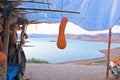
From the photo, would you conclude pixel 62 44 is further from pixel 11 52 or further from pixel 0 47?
pixel 11 52

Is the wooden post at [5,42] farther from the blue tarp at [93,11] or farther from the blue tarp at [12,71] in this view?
the blue tarp at [93,11]

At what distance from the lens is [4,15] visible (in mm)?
5031

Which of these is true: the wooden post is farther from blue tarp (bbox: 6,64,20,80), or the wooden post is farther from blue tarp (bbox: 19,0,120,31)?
blue tarp (bbox: 19,0,120,31)

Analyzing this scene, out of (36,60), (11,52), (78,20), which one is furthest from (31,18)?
(36,60)

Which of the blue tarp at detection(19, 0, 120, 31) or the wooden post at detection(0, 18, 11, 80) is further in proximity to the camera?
the blue tarp at detection(19, 0, 120, 31)

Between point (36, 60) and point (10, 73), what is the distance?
11.4 m

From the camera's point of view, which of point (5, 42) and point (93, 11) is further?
point (93, 11)

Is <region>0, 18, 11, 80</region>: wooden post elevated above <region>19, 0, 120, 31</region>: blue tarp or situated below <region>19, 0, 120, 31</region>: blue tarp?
below

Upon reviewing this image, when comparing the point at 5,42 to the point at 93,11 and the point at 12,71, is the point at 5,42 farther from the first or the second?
the point at 93,11

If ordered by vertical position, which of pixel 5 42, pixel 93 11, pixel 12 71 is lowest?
pixel 12 71

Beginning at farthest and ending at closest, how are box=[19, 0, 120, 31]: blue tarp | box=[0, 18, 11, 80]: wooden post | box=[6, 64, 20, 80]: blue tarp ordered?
box=[19, 0, 120, 31]: blue tarp < box=[6, 64, 20, 80]: blue tarp < box=[0, 18, 11, 80]: wooden post

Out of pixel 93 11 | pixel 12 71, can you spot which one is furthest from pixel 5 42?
pixel 93 11

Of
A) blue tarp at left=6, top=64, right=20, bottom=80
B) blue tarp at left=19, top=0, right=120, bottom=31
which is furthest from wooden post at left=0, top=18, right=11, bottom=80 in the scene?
blue tarp at left=19, top=0, right=120, bottom=31

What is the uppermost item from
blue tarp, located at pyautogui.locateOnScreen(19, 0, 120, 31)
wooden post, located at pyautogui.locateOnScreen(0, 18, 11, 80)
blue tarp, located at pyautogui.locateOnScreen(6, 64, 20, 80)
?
blue tarp, located at pyautogui.locateOnScreen(19, 0, 120, 31)
